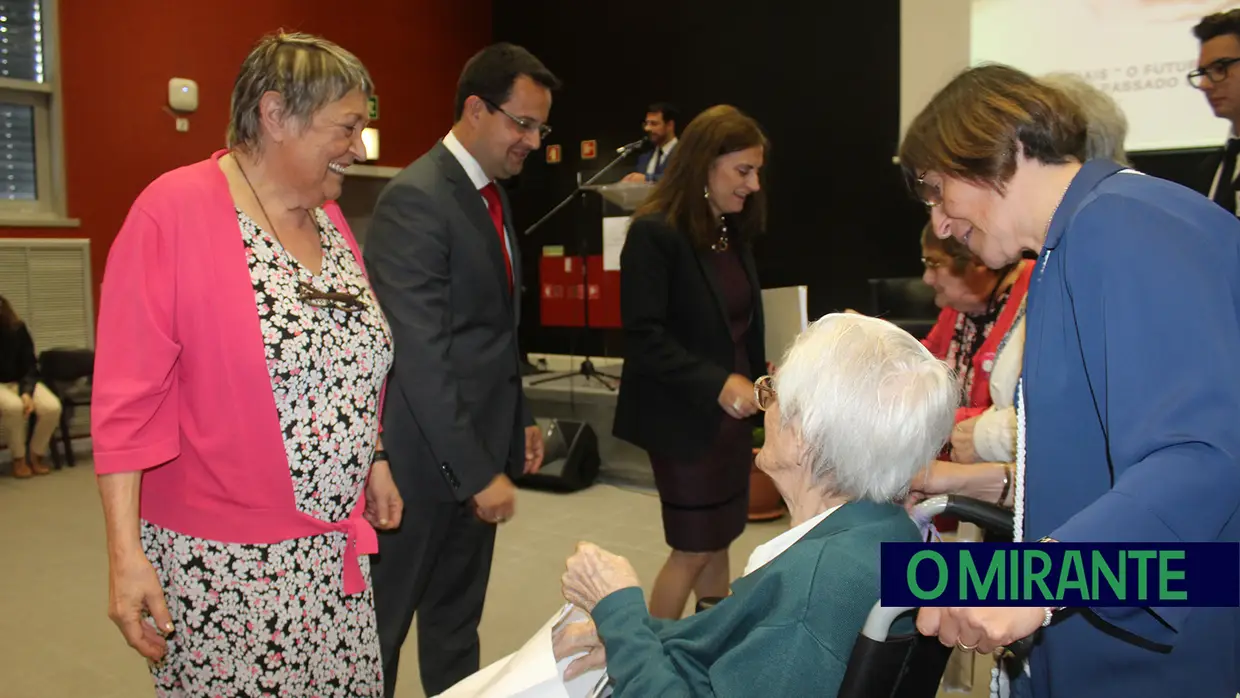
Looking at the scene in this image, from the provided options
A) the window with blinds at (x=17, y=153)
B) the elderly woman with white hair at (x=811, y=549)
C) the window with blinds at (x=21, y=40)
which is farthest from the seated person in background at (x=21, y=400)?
the elderly woman with white hair at (x=811, y=549)

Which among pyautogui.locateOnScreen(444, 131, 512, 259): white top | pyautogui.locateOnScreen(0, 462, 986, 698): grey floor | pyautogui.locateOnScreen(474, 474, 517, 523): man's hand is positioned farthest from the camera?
pyautogui.locateOnScreen(0, 462, 986, 698): grey floor

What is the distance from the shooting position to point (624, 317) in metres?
2.60

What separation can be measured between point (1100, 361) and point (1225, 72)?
7.13 feet

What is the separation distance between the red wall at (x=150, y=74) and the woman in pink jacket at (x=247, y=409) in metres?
5.44

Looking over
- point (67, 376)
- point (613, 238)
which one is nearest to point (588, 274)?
point (613, 238)

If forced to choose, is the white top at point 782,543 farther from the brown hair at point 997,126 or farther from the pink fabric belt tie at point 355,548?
the pink fabric belt tie at point 355,548

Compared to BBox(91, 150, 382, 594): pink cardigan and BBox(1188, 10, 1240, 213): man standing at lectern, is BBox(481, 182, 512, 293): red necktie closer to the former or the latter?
BBox(91, 150, 382, 594): pink cardigan

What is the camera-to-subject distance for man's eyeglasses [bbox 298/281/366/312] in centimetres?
161

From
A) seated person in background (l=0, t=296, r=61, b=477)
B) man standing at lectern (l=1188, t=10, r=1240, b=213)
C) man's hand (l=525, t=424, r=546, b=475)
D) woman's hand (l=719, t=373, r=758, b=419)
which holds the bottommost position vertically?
seated person in background (l=0, t=296, r=61, b=477)

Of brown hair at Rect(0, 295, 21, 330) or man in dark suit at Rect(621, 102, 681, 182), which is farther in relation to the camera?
man in dark suit at Rect(621, 102, 681, 182)

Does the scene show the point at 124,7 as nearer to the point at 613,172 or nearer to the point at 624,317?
the point at 613,172

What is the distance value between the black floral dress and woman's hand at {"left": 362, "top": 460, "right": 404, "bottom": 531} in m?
0.19

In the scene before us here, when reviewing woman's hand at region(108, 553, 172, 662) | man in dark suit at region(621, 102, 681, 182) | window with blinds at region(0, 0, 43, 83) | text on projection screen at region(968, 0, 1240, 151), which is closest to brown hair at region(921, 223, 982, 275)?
woman's hand at region(108, 553, 172, 662)

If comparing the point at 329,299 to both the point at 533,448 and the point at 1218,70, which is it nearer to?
the point at 533,448
